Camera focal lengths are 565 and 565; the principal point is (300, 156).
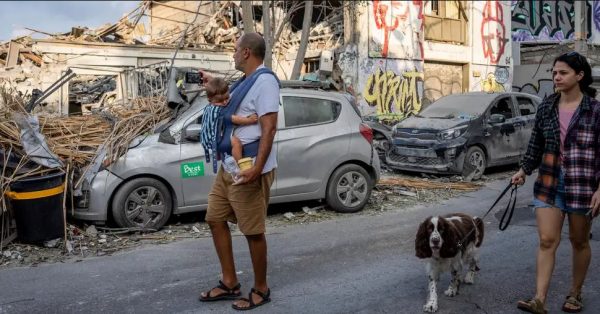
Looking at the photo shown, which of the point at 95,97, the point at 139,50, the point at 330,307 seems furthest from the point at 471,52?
the point at 330,307

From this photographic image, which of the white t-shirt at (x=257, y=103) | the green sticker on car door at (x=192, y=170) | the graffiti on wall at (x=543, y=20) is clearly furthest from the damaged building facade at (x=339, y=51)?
the white t-shirt at (x=257, y=103)

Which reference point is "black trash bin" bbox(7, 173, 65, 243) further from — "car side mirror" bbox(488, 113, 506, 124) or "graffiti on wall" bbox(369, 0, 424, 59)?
"graffiti on wall" bbox(369, 0, 424, 59)

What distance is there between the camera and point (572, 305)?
13.0ft

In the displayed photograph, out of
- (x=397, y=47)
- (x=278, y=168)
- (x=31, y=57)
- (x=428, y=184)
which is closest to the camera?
(x=278, y=168)

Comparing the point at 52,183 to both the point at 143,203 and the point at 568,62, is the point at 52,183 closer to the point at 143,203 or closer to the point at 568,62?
the point at 143,203

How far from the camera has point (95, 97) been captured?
14281 millimetres

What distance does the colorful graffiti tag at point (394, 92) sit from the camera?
55.9 ft

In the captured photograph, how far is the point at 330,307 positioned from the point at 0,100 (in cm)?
515

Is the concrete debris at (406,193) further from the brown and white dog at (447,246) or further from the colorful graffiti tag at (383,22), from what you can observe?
the colorful graffiti tag at (383,22)

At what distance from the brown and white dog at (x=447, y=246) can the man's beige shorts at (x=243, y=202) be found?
1.12 metres

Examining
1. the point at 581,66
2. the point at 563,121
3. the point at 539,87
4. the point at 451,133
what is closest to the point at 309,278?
the point at 563,121

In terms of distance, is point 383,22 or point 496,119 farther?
point 383,22

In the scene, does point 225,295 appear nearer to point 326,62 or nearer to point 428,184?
point 428,184

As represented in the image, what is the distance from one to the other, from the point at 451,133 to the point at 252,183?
295 inches
